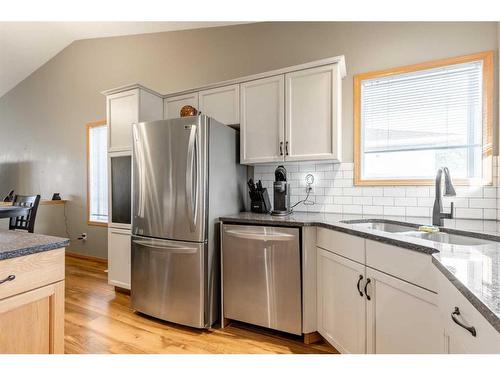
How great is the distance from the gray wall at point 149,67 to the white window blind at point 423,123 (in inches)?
5.8

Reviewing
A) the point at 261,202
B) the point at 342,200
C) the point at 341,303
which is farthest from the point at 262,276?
the point at 342,200

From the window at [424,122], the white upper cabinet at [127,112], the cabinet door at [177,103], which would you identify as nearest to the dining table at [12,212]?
the white upper cabinet at [127,112]

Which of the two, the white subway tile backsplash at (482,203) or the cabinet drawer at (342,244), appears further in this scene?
the white subway tile backsplash at (482,203)

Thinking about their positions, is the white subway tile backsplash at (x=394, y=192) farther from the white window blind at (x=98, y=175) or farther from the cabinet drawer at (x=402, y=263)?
the white window blind at (x=98, y=175)

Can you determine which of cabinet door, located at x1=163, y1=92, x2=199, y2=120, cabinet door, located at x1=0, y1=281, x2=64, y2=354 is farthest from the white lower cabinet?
cabinet door, located at x1=163, y1=92, x2=199, y2=120

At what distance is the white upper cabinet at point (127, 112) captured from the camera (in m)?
2.56

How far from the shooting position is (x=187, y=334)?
1.95 m

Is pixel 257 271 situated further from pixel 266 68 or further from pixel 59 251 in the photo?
pixel 266 68

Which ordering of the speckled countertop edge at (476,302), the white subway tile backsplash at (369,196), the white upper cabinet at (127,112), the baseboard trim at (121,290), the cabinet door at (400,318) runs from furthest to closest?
the baseboard trim at (121,290)
the white upper cabinet at (127,112)
the white subway tile backsplash at (369,196)
the cabinet door at (400,318)
the speckled countertop edge at (476,302)

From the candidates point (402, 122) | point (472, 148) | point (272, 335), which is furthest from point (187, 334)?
point (472, 148)

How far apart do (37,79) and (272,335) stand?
582 centimetres

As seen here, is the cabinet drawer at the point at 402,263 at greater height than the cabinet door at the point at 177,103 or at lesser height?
lesser

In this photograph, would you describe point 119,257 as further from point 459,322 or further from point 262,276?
point 459,322

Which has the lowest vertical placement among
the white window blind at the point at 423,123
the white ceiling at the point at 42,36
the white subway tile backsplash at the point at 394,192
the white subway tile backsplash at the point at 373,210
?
the white subway tile backsplash at the point at 373,210
